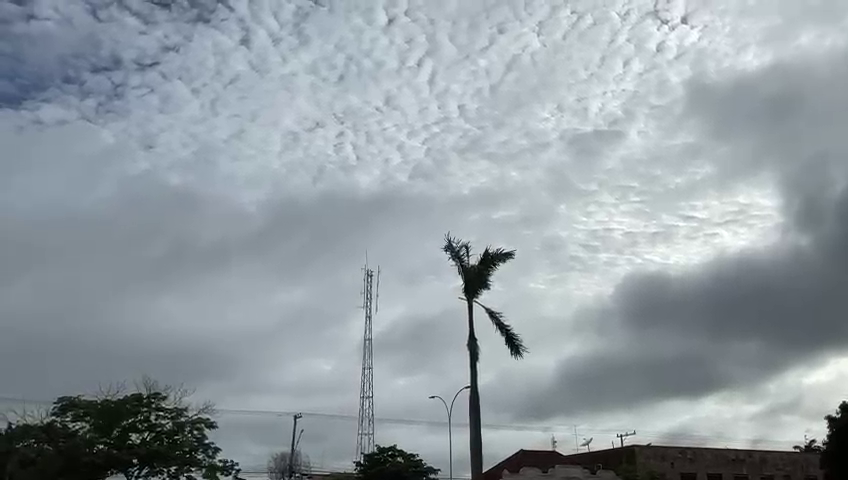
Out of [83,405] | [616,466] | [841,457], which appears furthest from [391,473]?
[841,457]

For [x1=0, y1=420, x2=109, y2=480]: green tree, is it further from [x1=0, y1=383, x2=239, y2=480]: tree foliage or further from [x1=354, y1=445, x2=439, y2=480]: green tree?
[x1=354, y1=445, x2=439, y2=480]: green tree

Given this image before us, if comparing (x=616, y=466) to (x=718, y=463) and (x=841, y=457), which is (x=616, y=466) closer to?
(x=718, y=463)

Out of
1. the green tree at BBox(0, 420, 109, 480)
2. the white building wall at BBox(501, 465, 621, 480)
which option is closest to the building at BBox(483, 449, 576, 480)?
the white building wall at BBox(501, 465, 621, 480)

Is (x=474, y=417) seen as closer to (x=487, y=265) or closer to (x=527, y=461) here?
(x=487, y=265)

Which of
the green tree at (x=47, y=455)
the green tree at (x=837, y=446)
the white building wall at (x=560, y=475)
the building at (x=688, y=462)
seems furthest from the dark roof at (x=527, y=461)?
the green tree at (x=47, y=455)

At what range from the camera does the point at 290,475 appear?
77.6m

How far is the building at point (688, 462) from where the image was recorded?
6069cm

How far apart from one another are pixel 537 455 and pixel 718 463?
43.5 ft

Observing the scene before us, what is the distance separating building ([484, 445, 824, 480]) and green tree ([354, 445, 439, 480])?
198 inches

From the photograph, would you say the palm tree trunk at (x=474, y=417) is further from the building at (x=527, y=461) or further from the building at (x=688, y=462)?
the building at (x=527, y=461)

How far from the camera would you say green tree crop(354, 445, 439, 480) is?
2534 inches

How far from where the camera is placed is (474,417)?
32.9 meters

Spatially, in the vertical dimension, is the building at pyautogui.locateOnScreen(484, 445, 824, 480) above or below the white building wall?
above

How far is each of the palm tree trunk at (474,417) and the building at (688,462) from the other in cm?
2710
